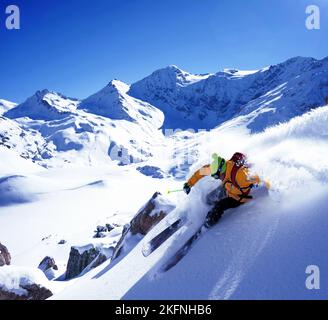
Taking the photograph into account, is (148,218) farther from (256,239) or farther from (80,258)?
(80,258)

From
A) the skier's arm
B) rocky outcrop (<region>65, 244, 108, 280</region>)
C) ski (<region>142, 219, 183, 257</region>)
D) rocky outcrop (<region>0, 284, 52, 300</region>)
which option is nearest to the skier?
the skier's arm

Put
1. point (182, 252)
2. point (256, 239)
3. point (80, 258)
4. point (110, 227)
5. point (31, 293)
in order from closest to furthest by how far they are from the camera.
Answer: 1. point (256, 239)
2. point (182, 252)
3. point (31, 293)
4. point (80, 258)
5. point (110, 227)

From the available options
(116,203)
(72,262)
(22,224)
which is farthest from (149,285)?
(116,203)

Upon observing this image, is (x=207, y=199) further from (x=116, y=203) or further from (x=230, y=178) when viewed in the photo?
(x=116, y=203)

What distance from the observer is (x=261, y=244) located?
22.4ft

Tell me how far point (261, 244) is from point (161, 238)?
437cm

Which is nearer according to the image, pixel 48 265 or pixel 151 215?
pixel 151 215

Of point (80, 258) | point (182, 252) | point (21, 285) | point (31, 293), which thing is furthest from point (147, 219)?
point (80, 258)

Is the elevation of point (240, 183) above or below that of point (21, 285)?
above

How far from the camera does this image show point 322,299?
525cm

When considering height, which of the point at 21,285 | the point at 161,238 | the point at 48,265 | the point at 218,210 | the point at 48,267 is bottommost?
the point at 48,267

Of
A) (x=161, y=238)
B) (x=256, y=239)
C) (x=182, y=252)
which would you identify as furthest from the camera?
(x=161, y=238)

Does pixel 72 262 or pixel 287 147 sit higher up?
pixel 287 147
